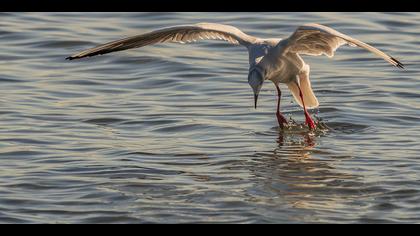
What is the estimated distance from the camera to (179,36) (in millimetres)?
12688

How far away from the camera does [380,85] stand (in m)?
14.8

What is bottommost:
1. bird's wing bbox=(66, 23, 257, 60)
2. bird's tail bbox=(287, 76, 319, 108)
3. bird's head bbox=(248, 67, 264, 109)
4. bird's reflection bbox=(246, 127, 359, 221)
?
bird's reflection bbox=(246, 127, 359, 221)

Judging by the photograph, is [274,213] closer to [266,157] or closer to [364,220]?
[364,220]

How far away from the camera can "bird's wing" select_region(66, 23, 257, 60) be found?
12305 mm

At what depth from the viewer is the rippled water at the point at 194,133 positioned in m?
9.33

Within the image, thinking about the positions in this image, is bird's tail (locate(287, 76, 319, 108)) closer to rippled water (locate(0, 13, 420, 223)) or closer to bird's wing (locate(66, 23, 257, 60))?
rippled water (locate(0, 13, 420, 223))

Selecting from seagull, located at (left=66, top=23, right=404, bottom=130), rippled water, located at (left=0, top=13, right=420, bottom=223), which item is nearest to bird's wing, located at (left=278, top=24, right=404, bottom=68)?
seagull, located at (left=66, top=23, right=404, bottom=130)

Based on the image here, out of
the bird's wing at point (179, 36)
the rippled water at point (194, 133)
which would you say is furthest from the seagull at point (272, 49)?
the rippled water at point (194, 133)

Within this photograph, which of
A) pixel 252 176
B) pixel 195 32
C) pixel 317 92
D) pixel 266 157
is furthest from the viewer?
pixel 317 92

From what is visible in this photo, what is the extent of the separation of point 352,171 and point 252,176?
3.34ft

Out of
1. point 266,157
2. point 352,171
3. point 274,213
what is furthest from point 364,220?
point 266,157

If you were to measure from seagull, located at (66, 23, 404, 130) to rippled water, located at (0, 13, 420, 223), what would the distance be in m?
0.56

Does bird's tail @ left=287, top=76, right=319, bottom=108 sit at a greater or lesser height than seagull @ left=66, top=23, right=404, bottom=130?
lesser

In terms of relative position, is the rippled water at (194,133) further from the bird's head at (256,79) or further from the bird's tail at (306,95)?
the bird's head at (256,79)
